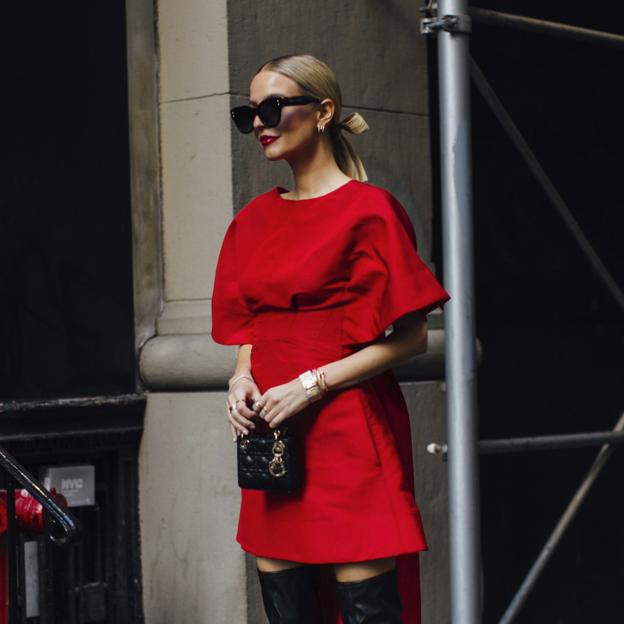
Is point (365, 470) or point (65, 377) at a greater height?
point (65, 377)

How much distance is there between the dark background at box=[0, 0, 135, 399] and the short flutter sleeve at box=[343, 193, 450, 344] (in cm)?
206

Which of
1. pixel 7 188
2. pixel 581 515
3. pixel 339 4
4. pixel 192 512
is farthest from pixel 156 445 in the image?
pixel 581 515

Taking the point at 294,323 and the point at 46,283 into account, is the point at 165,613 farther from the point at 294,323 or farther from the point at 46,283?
the point at 294,323

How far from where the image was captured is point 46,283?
570cm

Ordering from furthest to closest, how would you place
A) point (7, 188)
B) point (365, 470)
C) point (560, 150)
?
1. point (560, 150)
2. point (7, 188)
3. point (365, 470)

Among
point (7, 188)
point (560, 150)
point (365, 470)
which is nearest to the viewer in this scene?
point (365, 470)

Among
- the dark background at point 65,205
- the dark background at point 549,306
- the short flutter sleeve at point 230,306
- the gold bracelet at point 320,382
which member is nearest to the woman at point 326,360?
the gold bracelet at point 320,382

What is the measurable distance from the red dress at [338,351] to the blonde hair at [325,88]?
13 cm

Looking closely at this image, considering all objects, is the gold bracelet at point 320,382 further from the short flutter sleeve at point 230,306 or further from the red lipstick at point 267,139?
the red lipstick at point 267,139

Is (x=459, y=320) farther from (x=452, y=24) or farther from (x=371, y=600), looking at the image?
(x=371, y=600)

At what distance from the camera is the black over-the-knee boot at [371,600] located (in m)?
3.89

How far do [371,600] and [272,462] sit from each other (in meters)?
0.45

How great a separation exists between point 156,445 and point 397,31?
2.05m

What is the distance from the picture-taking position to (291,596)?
397 centimetres
